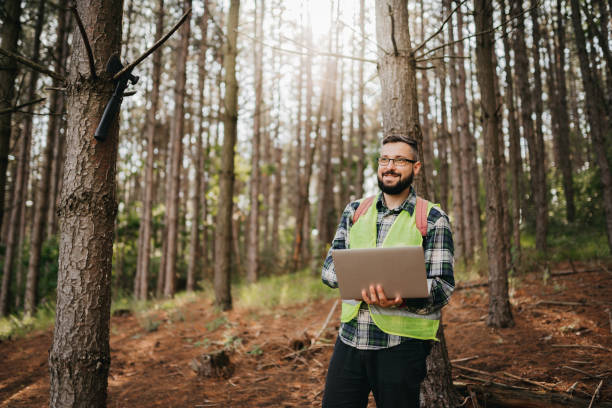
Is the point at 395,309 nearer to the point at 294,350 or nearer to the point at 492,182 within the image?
the point at 294,350

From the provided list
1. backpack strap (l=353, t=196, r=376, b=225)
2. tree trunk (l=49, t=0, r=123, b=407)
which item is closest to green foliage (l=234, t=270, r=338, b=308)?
tree trunk (l=49, t=0, r=123, b=407)

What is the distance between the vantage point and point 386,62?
12.2 feet

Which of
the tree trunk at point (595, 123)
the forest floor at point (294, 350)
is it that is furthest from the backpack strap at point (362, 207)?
the tree trunk at point (595, 123)

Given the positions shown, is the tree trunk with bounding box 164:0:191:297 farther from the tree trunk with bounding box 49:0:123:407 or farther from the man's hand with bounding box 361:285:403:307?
the man's hand with bounding box 361:285:403:307

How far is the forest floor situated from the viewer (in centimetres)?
416

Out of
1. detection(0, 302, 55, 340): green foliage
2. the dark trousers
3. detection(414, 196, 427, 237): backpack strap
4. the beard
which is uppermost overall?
the beard

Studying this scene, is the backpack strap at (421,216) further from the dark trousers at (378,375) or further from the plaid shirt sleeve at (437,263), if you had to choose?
the dark trousers at (378,375)

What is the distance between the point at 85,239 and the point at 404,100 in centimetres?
284

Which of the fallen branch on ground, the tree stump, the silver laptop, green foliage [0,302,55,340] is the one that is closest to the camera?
the silver laptop

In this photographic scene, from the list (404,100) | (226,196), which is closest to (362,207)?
(404,100)

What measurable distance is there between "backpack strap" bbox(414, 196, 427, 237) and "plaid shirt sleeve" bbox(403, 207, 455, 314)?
0.03 m

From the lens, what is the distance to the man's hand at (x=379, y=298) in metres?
2.03

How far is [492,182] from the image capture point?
219 inches

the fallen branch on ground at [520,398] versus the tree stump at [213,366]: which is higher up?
the fallen branch on ground at [520,398]
